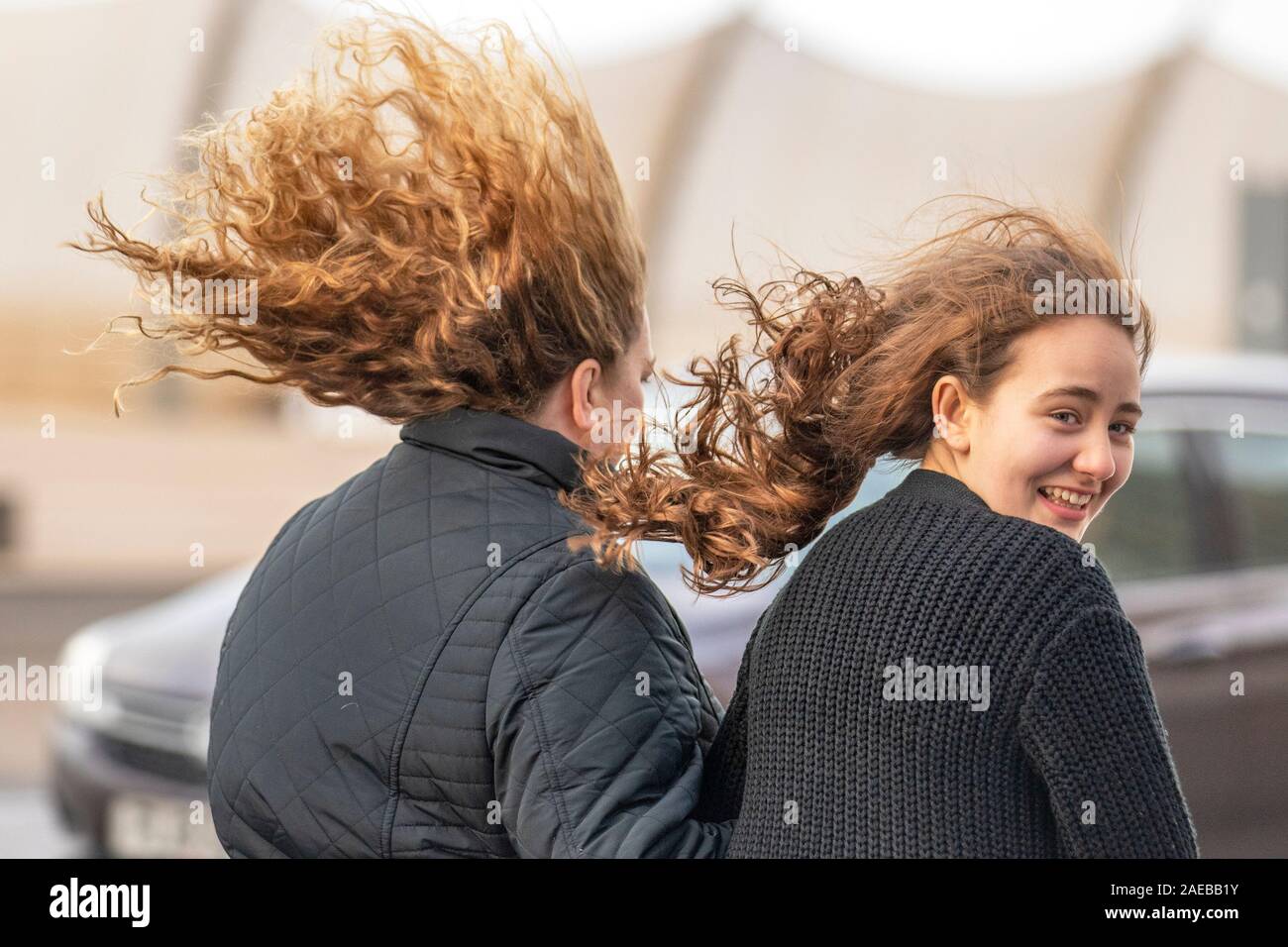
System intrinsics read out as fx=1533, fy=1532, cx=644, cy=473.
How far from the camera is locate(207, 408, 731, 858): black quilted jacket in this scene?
1626 mm

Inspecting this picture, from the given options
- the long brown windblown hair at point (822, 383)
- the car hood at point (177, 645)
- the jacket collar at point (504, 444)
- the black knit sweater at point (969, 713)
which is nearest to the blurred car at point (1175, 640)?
the car hood at point (177, 645)

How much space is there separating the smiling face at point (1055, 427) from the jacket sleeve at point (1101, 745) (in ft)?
0.79

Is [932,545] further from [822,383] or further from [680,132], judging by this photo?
[680,132]

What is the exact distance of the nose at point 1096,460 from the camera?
1.72 meters

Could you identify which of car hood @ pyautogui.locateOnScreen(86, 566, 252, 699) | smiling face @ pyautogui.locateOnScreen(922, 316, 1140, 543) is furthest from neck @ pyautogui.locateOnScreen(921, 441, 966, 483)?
car hood @ pyautogui.locateOnScreen(86, 566, 252, 699)

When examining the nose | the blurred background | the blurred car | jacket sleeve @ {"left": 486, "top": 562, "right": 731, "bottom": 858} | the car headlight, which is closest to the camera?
jacket sleeve @ {"left": 486, "top": 562, "right": 731, "bottom": 858}

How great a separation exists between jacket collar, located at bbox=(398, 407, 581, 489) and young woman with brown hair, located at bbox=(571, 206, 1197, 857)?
2.0 inches

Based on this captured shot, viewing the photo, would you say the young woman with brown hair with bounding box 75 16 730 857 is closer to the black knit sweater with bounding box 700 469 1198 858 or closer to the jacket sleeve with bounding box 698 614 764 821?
the jacket sleeve with bounding box 698 614 764 821

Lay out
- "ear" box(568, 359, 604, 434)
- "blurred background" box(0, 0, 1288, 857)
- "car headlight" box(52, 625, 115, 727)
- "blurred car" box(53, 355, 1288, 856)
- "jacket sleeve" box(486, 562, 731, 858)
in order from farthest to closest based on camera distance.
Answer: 1. "blurred background" box(0, 0, 1288, 857)
2. "car headlight" box(52, 625, 115, 727)
3. "blurred car" box(53, 355, 1288, 856)
4. "ear" box(568, 359, 604, 434)
5. "jacket sleeve" box(486, 562, 731, 858)

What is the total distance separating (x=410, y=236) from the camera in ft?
6.05

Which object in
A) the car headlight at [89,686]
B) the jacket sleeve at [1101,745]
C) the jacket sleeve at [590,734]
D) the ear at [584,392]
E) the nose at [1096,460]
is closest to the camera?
the jacket sleeve at [1101,745]

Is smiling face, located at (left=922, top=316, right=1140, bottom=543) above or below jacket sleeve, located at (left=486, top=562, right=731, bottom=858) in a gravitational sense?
above

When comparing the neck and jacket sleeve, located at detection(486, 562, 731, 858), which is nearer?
jacket sleeve, located at detection(486, 562, 731, 858)

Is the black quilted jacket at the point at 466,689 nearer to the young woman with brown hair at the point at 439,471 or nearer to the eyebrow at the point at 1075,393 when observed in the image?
the young woman with brown hair at the point at 439,471
